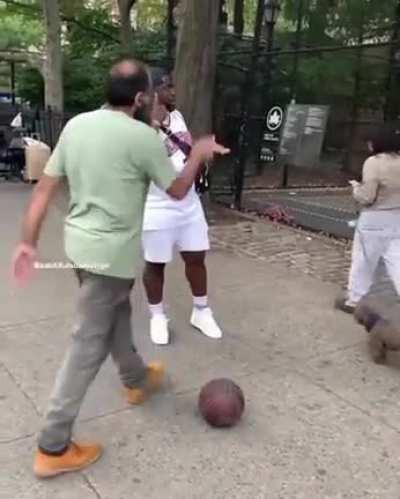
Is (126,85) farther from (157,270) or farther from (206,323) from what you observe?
(206,323)

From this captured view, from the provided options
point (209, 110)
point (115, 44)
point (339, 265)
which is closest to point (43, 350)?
point (339, 265)

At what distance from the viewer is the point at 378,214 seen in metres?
4.43

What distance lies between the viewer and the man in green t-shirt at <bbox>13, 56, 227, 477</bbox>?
262 cm

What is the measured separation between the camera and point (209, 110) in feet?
27.8

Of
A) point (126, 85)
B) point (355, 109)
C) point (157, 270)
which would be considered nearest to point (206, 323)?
point (157, 270)

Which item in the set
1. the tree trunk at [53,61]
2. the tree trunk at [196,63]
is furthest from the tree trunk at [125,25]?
the tree trunk at [196,63]

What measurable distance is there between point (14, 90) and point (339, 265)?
45.9 ft

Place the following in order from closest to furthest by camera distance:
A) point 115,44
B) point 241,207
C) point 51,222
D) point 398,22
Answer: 1. point 51,222
2. point 241,207
3. point 398,22
4. point 115,44

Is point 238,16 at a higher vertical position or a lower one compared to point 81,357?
higher

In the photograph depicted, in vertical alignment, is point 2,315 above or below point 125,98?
below

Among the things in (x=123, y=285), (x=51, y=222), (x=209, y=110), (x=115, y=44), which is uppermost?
(x=115, y=44)

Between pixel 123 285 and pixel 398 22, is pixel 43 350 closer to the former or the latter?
pixel 123 285

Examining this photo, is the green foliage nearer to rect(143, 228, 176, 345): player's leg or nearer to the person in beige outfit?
the person in beige outfit

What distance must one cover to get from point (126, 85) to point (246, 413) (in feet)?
5.65
